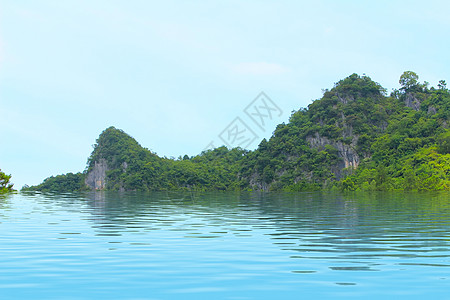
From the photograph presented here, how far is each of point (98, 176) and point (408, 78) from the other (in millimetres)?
81136

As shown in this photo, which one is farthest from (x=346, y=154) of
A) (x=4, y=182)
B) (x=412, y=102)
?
(x=4, y=182)

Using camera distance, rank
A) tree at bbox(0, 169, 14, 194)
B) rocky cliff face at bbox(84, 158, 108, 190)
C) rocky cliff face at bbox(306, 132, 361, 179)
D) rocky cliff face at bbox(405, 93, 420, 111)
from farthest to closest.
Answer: rocky cliff face at bbox(84, 158, 108, 190) < rocky cliff face at bbox(405, 93, 420, 111) < rocky cliff face at bbox(306, 132, 361, 179) < tree at bbox(0, 169, 14, 194)

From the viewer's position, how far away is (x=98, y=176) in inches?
4867

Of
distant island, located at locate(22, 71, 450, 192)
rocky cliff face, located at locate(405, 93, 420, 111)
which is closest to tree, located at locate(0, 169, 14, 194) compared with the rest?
distant island, located at locate(22, 71, 450, 192)

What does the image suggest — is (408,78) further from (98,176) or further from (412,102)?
(98,176)

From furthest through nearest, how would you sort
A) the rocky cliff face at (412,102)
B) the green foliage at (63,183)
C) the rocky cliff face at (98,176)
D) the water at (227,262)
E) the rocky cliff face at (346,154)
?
1. the rocky cliff face at (98,176)
2. the green foliage at (63,183)
3. the rocky cliff face at (412,102)
4. the rocky cliff face at (346,154)
5. the water at (227,262)

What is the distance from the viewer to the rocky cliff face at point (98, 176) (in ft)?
399

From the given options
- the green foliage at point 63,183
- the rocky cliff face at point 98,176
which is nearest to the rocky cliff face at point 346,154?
the rocky cliff face at point 98,176

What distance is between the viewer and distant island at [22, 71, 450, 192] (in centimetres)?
7631

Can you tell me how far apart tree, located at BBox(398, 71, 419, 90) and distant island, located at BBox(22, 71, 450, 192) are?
22 centimetres

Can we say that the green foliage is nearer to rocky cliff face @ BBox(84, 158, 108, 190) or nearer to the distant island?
the distant island

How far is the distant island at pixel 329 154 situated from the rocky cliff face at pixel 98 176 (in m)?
0.26

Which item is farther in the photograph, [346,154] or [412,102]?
[412,102]

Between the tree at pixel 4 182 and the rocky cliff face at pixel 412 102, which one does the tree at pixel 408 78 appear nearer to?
the rocky cliff face at pixel 412 102
